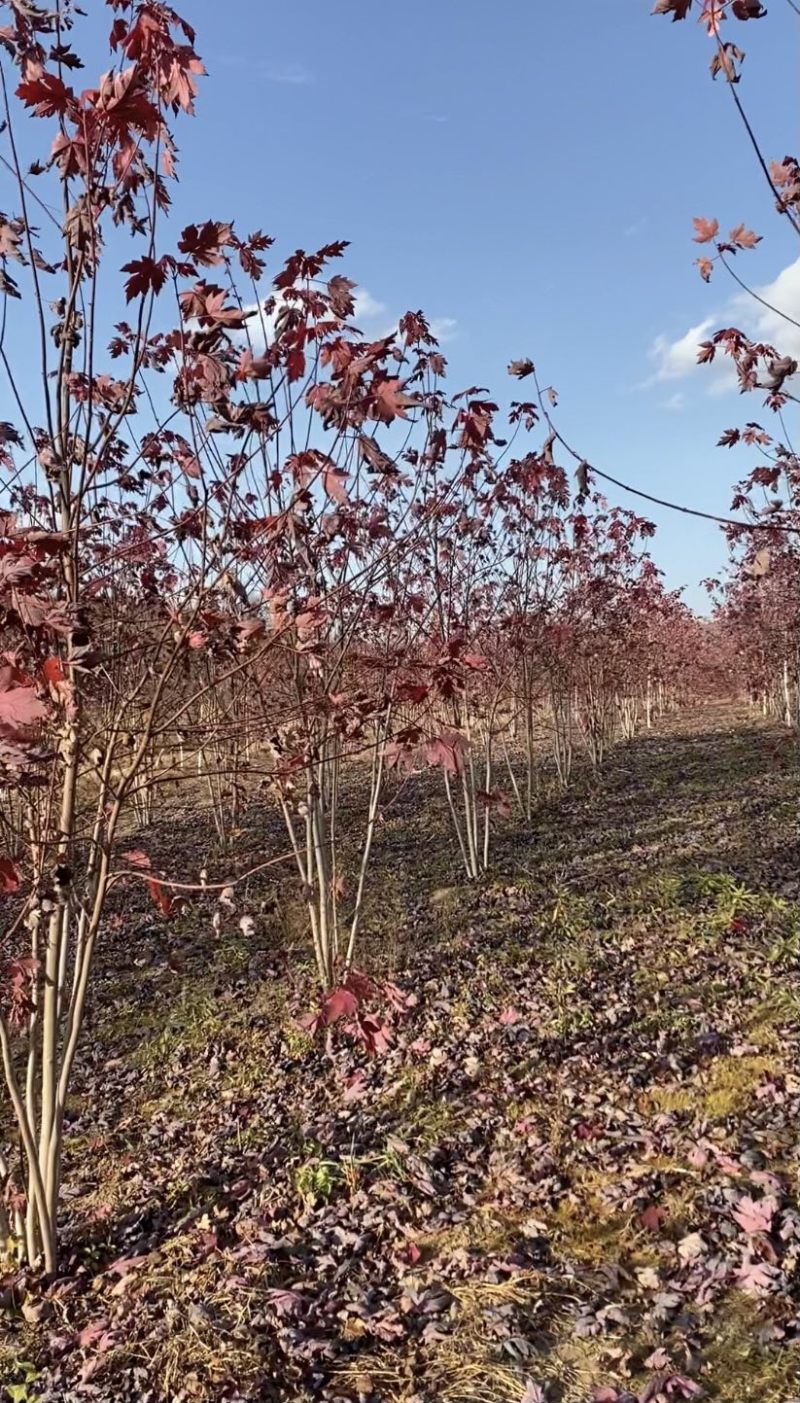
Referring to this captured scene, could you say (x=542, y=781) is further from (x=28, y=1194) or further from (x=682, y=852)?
(x=28, y=1194)

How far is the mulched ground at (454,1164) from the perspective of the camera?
238cm

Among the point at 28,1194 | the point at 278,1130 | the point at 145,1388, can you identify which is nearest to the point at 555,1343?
the point at 145,1388

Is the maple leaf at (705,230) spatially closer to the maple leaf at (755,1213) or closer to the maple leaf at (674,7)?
the maple leaf at (674,7)

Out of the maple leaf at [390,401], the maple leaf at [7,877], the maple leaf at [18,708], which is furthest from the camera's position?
the maple leaf at [390,401]

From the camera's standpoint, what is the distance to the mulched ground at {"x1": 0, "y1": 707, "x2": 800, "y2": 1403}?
2.38 m

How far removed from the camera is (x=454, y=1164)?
329 centimetres

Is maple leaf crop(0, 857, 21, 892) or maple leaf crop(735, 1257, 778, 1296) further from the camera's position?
maple leaf crop(735, 1257, 778, 1296)

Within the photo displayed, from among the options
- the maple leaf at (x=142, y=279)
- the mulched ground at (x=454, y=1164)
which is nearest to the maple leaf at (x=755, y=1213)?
the mulched ground at (x=454, y=1164)

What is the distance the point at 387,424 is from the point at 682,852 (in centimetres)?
509

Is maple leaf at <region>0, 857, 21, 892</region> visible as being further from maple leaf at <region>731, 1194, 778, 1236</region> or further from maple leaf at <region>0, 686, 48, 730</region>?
maple leaf at <region>731, 1194, 778, 1236</region>

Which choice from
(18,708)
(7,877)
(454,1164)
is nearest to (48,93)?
(18,708)

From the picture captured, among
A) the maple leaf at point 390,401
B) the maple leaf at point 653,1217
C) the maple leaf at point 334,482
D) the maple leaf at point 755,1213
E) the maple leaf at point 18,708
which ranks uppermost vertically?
the maple leaf at point 390,401

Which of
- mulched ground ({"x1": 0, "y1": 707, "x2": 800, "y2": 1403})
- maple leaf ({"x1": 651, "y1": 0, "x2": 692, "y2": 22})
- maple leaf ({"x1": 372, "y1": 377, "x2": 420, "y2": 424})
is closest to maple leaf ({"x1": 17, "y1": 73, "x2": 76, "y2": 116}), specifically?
maple leaf ({"x1": 372, "y1": 377, "x2": 420, "y2": 424})

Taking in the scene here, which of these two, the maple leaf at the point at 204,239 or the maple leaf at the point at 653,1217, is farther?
the maple leaf at the point at 653,1217
